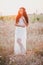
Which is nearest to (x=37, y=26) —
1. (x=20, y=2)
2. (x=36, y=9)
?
(x=36, y=9)

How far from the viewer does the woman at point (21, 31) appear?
1.32m

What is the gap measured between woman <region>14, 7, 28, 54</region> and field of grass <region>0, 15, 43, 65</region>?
3 centimetres

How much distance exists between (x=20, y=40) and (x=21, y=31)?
0.08 meters

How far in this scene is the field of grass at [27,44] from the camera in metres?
1.29

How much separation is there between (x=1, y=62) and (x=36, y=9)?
1.96ft

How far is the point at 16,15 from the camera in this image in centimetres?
135

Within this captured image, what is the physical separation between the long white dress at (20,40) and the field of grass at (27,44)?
3 cm

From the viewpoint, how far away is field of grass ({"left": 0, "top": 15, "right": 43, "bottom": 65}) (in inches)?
50.8

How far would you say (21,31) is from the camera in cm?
133

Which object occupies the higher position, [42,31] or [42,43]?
[42,31]

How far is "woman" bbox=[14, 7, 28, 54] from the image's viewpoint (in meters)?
1.32

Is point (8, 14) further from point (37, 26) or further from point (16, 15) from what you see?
point (37, 26)

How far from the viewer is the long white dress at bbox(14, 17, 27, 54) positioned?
131 centimetres

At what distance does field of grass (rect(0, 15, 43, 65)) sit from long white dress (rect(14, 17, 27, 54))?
0.03 meters
